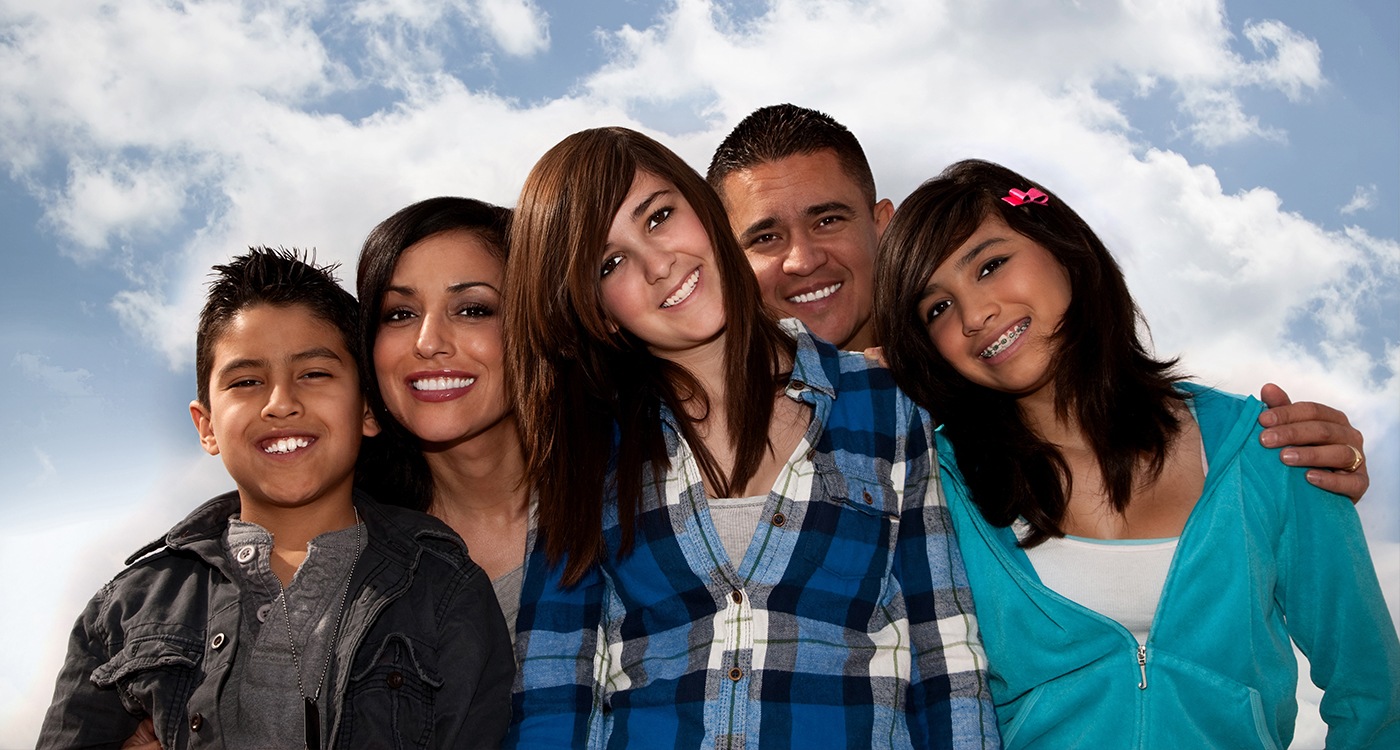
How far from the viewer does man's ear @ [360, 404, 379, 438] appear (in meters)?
3.22

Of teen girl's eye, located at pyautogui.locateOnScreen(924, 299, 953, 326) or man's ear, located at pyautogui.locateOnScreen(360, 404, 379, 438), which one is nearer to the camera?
teen girl's eye, located at pyautogui.locateOnScreen(924, 299, 953, 326)

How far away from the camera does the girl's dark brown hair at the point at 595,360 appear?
2773 mm

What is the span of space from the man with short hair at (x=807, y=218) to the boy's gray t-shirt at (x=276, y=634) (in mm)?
1975

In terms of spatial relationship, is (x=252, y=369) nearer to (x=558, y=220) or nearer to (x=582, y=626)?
(x=558, y=220)

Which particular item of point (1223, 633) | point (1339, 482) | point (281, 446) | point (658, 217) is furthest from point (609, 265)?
point (1339, 482)

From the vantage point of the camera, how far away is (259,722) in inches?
105

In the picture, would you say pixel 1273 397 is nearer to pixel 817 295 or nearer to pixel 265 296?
pixel 817 295

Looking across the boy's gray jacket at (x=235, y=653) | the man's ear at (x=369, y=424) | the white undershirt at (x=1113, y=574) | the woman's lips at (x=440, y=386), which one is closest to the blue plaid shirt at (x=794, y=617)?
the boy's gray jacket at (x=235, y=653)

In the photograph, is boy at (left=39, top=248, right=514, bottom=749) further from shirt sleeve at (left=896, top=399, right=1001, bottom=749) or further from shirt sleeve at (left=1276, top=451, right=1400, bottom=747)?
shirt sleeve at (left=1276, top=451, right=1400, bottom=747)

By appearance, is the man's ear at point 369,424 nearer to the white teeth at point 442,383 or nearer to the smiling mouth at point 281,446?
the white teeth at point 442,383

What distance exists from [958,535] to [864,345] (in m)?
1.94

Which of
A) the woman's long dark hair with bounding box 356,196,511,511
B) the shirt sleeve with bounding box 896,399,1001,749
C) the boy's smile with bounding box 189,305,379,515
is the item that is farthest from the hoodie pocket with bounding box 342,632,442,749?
the shirt sleeve with bounding box 896,399,1001,749

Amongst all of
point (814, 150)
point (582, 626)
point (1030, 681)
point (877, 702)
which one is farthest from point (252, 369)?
point (814, 150)

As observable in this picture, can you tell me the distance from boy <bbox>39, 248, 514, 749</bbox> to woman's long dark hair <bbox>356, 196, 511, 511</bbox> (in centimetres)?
7
